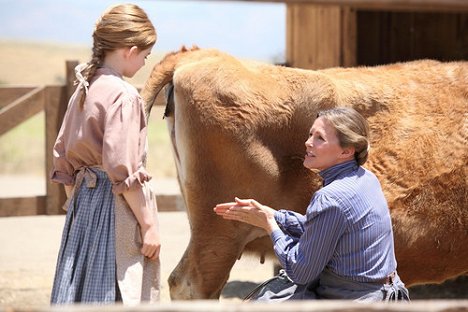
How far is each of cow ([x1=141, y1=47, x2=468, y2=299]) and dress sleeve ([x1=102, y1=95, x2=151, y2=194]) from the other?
128 cm

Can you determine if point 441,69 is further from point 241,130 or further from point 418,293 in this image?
point 418,293

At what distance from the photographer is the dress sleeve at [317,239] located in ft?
11.6

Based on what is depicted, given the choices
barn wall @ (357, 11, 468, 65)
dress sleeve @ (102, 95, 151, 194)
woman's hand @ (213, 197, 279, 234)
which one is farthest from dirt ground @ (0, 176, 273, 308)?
barn wall @ (357, 11, 468, 65)

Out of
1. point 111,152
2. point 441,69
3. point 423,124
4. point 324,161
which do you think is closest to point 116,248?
point 111,152

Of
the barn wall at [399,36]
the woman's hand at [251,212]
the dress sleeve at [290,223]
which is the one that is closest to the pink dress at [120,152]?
the woman's hand at [251,212]

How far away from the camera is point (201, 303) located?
241cm

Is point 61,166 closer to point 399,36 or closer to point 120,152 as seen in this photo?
point 120,152

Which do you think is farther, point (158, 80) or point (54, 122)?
point (54, 122)

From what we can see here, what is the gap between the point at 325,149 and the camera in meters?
3.71

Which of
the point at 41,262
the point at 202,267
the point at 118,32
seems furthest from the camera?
the point at 41,262

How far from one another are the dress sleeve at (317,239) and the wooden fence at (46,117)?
3780 millimetres

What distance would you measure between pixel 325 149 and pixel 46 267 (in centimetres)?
470

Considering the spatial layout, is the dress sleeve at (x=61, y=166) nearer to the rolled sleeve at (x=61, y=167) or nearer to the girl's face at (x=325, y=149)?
the rolled sleeve at (x=61, y=167)

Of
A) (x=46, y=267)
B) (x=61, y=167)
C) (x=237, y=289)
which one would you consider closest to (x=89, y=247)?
(x=61, y=167)
